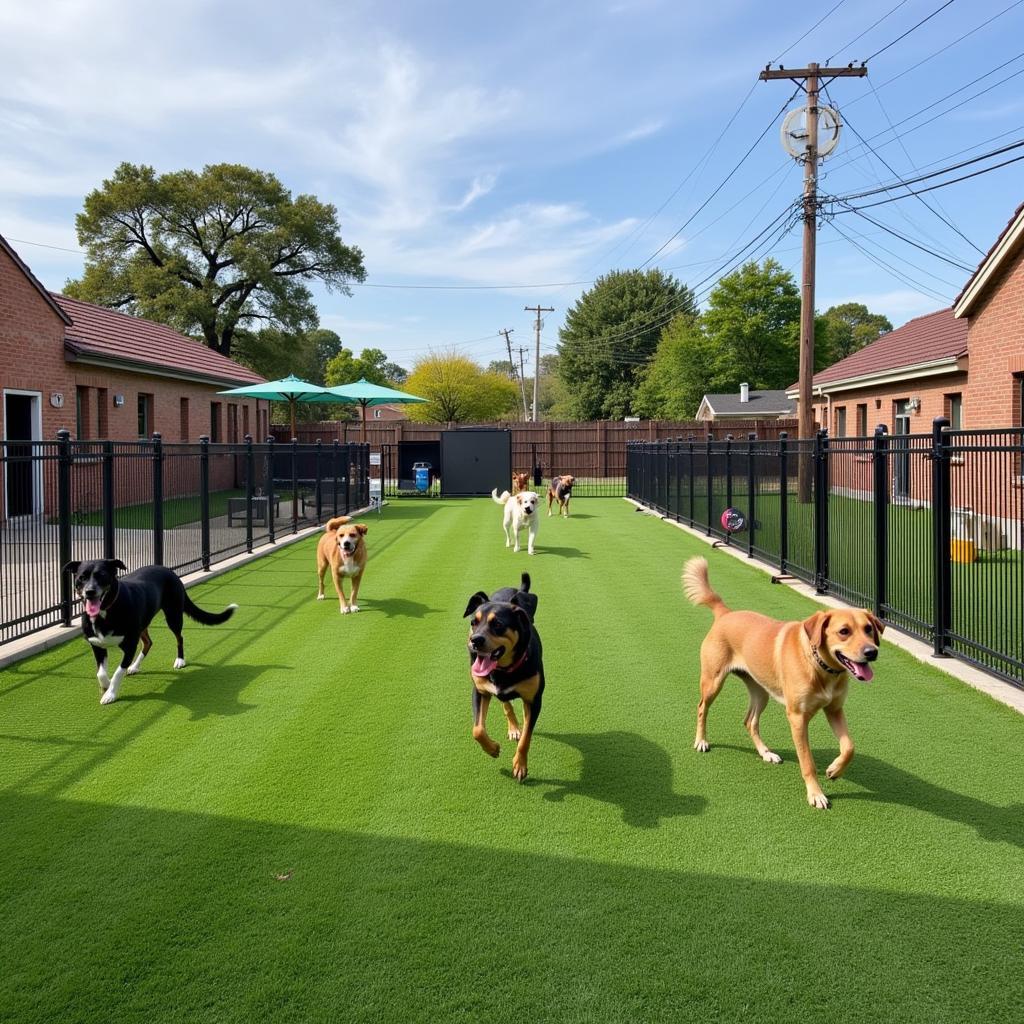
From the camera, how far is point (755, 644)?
4.44m

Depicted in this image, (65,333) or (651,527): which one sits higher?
(65,333)

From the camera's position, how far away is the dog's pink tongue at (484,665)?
4.02 m

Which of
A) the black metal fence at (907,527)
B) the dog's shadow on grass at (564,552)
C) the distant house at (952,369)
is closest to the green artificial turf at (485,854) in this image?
the black metal fence at (907,527)

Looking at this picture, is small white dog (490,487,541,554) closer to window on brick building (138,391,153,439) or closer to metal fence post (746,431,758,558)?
metal fence post (746,431,758,558)

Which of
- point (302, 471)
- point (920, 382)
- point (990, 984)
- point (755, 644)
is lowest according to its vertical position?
point (990, 984)

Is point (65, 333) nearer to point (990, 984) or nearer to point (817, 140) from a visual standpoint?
point (817, 140)

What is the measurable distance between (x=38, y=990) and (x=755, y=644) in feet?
10.8

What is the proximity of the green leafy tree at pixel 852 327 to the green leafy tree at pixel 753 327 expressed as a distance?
81.7 ft

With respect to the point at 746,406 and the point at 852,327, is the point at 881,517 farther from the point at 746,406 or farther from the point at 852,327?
the point at 852,327

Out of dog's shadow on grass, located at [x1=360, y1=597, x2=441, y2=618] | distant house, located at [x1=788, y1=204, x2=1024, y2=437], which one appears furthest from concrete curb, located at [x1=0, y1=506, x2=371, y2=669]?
distant house, located at [x1=788, y1=204, x2=1024, y2=437]

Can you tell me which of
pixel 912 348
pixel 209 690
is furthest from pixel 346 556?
pixel 912 348

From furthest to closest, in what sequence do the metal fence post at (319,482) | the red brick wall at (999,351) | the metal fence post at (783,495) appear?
the metal fence post at (319,482), the red brick wall at (999,351), the metal fence post at (783,495)

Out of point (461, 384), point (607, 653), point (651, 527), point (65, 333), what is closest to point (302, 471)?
point (65, 333)

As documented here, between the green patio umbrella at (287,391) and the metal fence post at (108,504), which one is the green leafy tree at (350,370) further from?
the metal fence post at (108,504)
